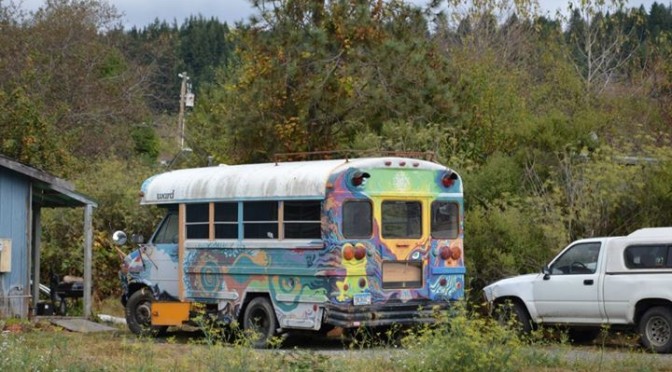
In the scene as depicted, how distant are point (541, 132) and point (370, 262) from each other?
8789mm

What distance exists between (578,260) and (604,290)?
822mm

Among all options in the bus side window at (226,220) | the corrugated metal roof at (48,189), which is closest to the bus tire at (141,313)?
the bus side window at (226,220)

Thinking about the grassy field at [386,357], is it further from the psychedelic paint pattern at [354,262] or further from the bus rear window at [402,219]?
the bus rear window at [402,219]

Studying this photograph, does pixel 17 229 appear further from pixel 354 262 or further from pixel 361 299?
pixel 361 299

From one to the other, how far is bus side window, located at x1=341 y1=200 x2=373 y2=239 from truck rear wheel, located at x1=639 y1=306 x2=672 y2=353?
4159 millimetres

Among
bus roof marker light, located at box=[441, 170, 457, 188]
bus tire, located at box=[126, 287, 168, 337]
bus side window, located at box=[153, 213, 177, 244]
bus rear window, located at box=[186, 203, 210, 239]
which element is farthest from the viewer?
bus tire, located at box=[126, 287, 168, 337]

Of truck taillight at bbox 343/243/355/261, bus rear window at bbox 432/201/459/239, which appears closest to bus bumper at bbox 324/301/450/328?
truck taillight at bbox 343/243/355/261

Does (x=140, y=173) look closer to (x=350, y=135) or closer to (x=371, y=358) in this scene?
(x=350, y=135)

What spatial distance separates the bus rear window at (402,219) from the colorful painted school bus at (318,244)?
1 cm

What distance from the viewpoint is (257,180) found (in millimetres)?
18125

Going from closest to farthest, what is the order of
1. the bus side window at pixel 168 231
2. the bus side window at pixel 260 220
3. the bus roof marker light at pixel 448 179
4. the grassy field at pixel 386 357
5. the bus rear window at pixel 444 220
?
1. the grassy field at pixel 386 357
2. the bus side window at pixel 260 220
3. the bus rear window at pixel 444 220
4. the bus roof marker light at pixel 448 179
5. the bus side window at pixel 168 231

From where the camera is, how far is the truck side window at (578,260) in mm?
17969

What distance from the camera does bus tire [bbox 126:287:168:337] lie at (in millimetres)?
20219

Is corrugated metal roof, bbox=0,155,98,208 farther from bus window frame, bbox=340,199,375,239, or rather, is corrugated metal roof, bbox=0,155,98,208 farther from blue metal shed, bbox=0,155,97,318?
bus window frame, bbox=340,199,375,239
